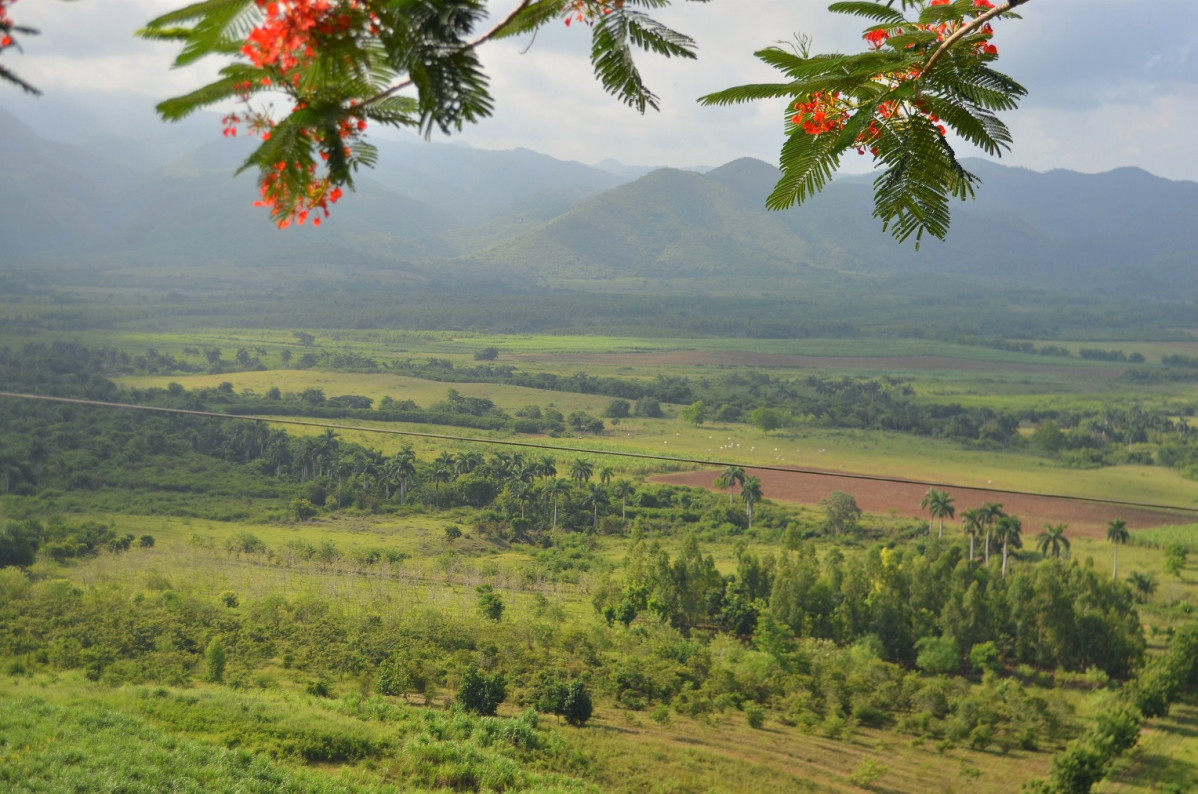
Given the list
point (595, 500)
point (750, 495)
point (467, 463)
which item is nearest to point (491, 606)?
point (595, 500)

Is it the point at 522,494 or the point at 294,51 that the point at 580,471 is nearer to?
the point at 522,494

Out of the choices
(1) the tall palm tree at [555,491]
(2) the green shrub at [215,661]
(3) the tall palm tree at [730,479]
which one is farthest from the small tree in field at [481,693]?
(3) the tall palm tree at [730,479]

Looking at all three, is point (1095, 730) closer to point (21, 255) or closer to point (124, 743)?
point (124, 743)

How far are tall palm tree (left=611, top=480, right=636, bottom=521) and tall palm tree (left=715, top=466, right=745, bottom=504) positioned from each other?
15.2ft

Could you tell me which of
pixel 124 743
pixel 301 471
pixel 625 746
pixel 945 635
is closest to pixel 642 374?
pixel 301 471

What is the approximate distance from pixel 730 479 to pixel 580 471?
7.80 m

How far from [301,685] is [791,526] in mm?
21616

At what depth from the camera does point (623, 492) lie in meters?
45.5

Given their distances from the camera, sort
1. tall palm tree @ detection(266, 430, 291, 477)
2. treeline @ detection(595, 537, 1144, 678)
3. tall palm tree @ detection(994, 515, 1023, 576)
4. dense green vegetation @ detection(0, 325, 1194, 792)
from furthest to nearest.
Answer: tall palm tree @ detection(266, 430, 291, 477)
tall palm tree @ detection(994, 515, 1023, 576)
treeline @ detection(595, 537, 1144, 678)
dense green vegetation @ detection(0, 325, 1194, 792)

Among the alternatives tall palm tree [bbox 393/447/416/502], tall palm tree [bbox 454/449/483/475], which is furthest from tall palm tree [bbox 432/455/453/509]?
tall palm tree [bbox 393/447/416/502]

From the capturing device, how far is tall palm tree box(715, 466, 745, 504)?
45.4 m

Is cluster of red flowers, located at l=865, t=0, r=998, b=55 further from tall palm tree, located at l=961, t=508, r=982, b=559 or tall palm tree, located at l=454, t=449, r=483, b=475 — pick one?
tall palm tree, located at l=454, t=449, r=483, b=475

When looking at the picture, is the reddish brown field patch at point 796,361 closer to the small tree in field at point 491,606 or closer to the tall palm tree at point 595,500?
the tall palm tree at point 595,500

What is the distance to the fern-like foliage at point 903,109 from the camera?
220 centimetres
